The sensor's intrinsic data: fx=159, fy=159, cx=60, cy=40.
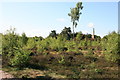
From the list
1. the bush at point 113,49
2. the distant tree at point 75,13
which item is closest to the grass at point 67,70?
the bush at point 113,49

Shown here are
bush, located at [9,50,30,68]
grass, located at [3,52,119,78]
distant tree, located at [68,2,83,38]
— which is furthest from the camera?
distant tree, located at [68,2,83,38]

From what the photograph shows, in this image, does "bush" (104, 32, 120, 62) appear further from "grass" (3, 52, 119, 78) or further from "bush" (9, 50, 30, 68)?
Answer: "bush" (9, 50, 30, 68)

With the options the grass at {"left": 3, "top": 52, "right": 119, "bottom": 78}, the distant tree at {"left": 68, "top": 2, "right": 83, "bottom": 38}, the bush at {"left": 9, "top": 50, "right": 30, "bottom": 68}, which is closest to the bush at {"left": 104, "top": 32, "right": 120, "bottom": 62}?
the grass at {"left": 3, "top": 52, "right": 119, "bottom": 78}

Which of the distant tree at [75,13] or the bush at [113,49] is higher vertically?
the distant tree at [75,13]

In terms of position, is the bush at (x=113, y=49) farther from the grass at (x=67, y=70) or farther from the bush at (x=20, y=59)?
the bush at (x=20, y=59)

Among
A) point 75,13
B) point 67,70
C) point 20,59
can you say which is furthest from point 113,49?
point 75,13

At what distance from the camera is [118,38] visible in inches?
601

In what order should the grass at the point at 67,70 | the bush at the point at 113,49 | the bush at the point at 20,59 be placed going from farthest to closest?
the bush at the point at 113,49, the bush at the point at 20,59, the grass at the point at 67,70

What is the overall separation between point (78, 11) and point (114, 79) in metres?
37.7

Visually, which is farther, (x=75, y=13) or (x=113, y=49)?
(x=75, y=13)

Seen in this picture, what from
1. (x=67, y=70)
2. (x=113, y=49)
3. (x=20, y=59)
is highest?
(x=113, y=49)

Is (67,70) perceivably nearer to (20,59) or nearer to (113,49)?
(20,59)

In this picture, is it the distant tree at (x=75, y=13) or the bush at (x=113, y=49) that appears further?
the distant tree at (x=75, y=13)

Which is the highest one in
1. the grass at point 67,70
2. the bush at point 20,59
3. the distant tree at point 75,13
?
the distant tree at point 75,13
